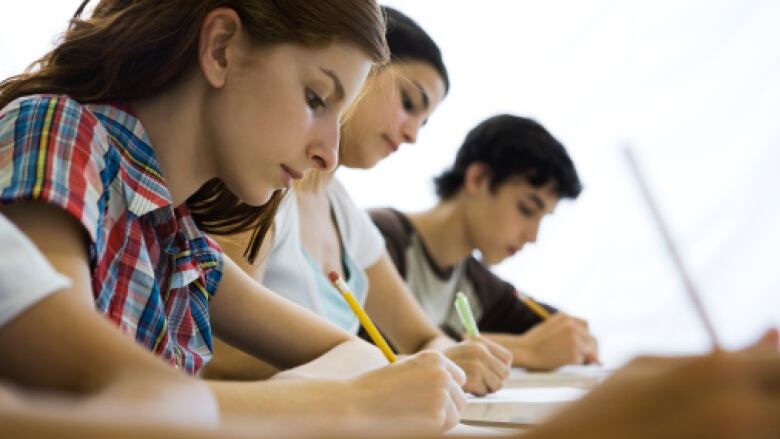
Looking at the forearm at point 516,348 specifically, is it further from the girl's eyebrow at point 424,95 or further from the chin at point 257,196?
the chin at point 257,196

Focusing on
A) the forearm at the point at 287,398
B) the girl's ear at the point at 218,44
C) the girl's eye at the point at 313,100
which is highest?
the girl's ear at the point at 218,44

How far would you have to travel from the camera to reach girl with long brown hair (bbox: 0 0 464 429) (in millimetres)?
538

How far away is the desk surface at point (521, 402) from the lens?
728 mm

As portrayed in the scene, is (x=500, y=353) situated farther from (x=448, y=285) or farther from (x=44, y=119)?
(x=448, y=285)

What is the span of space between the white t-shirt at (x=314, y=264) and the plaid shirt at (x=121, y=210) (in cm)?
33

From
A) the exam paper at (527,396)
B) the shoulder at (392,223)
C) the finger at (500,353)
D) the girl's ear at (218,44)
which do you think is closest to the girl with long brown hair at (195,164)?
the girl's ear at (218,44)

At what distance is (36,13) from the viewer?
5.81ft

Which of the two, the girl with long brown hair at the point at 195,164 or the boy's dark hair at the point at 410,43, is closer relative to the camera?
the girl with long brown hair at the point at 195,164

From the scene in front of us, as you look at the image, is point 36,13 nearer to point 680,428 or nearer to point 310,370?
point 310,370

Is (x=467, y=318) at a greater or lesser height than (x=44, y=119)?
lesser

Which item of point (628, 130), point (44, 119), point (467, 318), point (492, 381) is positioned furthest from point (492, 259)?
point (44, 119)

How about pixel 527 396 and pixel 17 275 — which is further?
→ pixel 527 396

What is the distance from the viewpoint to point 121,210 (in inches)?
24.1

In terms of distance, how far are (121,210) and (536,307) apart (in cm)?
145
